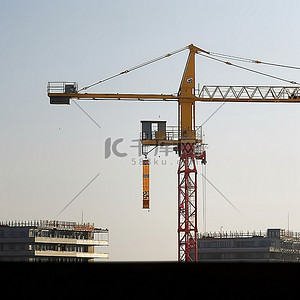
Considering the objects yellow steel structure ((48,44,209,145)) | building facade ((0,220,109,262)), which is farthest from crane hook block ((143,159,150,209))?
building facade ((0,220,109,262))

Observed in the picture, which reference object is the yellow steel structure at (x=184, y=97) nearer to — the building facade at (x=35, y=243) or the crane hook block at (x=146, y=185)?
the crane hook block at (x=146, y=185)

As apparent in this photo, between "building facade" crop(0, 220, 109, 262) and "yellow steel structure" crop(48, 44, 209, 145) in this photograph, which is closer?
"yellow steel structure" crop(48, 44, 209, 145)

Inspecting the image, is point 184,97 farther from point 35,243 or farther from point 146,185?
point 35,243

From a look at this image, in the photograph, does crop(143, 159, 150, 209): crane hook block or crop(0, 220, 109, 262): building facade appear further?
crop(0, 220, 109, 262): building facade

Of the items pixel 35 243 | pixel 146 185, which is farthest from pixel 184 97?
pixel 35 243

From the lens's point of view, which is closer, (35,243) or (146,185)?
(146,185)

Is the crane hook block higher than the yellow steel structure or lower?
lower

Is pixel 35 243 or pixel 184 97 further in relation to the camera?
pixel 35 243

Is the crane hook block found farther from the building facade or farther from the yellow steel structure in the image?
the building facade
